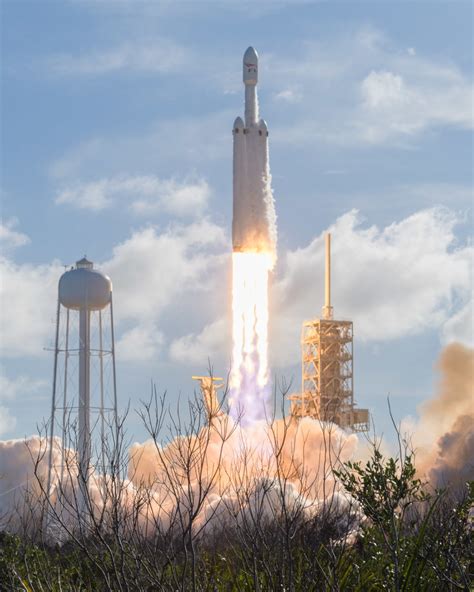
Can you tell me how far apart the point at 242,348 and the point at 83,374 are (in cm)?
1251

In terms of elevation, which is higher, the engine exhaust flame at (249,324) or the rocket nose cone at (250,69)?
the rocket nose cone at (250,69)

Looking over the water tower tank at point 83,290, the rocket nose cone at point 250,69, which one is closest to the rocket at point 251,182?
the rocket nose cone at point 250,69

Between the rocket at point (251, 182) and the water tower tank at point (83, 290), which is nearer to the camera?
the rocket at point (251, 182)

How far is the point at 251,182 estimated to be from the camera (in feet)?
203

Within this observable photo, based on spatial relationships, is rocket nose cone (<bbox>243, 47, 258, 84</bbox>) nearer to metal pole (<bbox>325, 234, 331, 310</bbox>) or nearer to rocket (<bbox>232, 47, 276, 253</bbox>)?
rocket (<bbox>232, 47, 276, 253</bbox>)

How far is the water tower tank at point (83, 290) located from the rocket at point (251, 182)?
424 inches

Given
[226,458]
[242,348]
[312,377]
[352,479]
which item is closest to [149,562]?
[352,479]

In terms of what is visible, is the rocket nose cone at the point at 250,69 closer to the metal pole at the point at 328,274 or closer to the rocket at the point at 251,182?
the rocket at the point at 251,182

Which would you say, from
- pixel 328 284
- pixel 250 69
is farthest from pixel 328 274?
pixel 250 69

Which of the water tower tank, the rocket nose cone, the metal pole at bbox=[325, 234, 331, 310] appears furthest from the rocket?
the metal pole at bbox=[325, 234, 331, 310]

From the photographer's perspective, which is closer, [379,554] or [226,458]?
[379,554]

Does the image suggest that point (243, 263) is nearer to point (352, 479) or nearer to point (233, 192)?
point (233, 192)

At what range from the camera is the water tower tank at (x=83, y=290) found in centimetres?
6800

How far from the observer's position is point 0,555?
33031 millimetres
